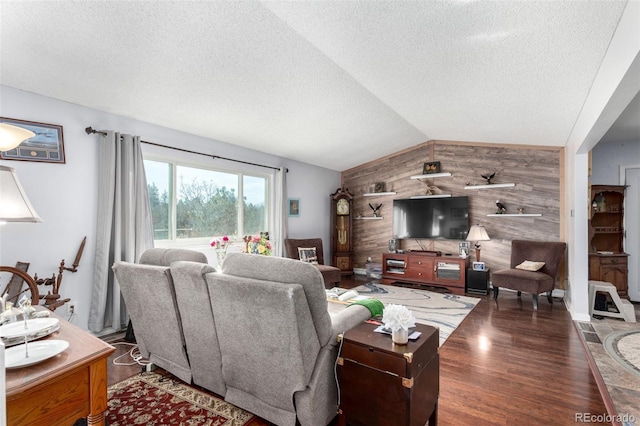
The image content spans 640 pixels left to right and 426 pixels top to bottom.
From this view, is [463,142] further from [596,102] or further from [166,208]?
[166,208]

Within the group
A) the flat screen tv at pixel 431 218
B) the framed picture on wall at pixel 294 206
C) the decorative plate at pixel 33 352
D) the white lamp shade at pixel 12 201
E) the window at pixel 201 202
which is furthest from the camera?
the framed picture on wall at pixel 294 206

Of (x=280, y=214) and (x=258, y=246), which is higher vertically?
(x=280, y=214)

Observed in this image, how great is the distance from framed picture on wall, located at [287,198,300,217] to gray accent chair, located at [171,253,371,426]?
4016mm

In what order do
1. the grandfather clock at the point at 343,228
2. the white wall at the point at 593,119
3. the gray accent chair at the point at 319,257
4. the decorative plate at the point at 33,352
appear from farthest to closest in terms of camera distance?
the grandfather clock at the point at 343,228 < the gray accent chair at the point at 319,257 < the white wall at the point at 593,119 < the decorative plate at the point at 33,352

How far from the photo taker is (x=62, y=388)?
3.92 ft

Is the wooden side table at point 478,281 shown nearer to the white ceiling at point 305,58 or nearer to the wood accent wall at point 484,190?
the wood accent wall at point 484,190

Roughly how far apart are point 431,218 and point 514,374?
3.74 meters

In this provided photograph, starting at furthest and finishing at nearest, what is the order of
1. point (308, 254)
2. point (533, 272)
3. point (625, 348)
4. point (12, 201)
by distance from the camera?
point (308, 254), point (533, 272), point (625, 348), point (12, 201)

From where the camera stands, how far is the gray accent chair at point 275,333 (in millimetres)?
1688

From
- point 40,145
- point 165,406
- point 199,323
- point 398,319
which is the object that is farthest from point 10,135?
point 398,319

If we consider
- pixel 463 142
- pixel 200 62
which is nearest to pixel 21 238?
pixel 200 62

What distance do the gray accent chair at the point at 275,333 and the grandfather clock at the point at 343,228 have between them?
4797 millimetres

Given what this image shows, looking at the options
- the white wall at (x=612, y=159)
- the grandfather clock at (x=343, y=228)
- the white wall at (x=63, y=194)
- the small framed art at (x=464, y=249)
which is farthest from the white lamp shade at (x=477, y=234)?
the white wall at (x=63, y=194)

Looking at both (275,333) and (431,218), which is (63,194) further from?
(431,218)
